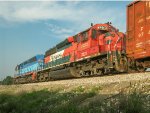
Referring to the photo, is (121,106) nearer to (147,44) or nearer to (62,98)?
(62,98)

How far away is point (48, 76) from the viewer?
26875mm

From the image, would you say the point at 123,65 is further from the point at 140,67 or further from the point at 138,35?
the point at 138,35

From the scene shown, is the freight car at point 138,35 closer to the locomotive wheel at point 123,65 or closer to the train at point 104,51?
the train at point 104,51

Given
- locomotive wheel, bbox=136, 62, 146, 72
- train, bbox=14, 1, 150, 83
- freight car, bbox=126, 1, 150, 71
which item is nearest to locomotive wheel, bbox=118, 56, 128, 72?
train, bbox=14, 1, 150, 83

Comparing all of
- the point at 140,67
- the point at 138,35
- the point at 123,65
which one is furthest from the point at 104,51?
the point at 138,35

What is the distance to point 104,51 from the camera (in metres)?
18.0

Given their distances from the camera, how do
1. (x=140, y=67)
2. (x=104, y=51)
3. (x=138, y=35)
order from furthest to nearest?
(x=104, y=51)
(x=140, y=67)
(x=138, y=35)

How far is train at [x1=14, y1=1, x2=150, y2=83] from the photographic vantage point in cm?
1359

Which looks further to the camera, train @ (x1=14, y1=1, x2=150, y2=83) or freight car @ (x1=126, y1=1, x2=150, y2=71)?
train @ (x1=14, y1=1, x2=150, y2=83)

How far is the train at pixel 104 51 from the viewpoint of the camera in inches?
535

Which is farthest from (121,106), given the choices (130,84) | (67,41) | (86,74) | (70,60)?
(67,41)

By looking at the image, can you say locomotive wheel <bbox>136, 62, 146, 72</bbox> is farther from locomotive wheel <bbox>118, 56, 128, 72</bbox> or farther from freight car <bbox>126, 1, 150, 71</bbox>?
locomotive wheel <bbox>118, 56, 128, 72</bbox>

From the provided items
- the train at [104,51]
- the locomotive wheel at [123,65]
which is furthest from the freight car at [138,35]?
the locomotive wheel at [123,65]

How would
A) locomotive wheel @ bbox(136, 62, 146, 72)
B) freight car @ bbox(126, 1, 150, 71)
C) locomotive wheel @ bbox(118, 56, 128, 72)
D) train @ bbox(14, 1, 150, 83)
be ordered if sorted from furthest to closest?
locomotive wheel @ bbox(118, 56, 128, 72) < locomotive wheel @ bbox(136, 62, 146, 72) < train @ bbox(14, 1, 150, 83) < freight car @ bbox(126, 1, 150, 71)
